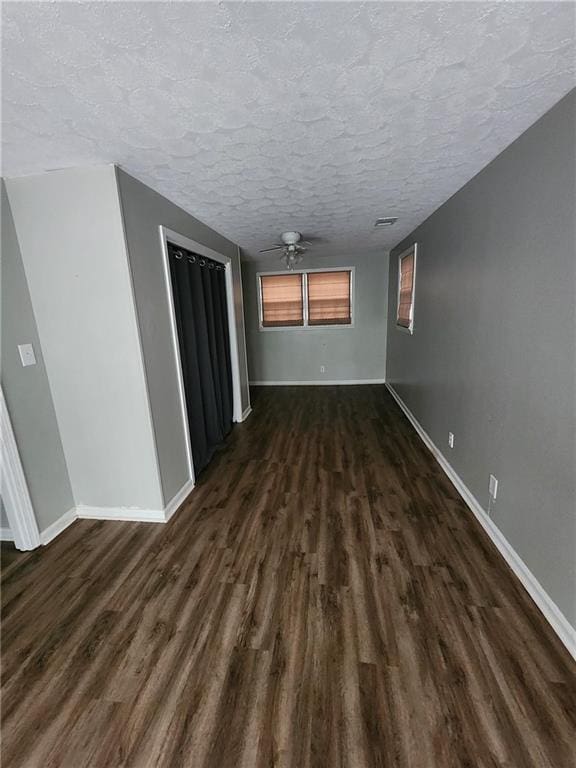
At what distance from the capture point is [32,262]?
197 centimetres

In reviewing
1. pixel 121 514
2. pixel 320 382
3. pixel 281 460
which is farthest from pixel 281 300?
pixel 121 514

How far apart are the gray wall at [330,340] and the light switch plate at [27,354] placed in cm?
410

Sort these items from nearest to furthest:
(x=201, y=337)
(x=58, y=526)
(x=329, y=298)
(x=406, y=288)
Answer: (x=58, y=526) → (x=201, y=337) → (x=406, y=288) → (x=329, y=298)

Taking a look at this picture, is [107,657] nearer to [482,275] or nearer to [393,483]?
[393,483]

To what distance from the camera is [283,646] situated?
1.40 metres

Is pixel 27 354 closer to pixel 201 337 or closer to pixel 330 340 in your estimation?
pixel 201 337

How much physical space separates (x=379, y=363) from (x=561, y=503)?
4562mm

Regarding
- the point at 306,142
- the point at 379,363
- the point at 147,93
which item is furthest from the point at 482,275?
the point at 379,363

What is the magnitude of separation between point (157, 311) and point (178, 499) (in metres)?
1.45

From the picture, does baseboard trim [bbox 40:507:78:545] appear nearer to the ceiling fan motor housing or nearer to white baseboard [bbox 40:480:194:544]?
white baseboard [bbox 40:480:194:544]

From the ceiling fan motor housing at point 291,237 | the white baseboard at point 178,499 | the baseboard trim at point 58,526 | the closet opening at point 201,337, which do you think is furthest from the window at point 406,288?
the baseboard trim at point 58,526

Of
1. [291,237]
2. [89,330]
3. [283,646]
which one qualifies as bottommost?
[283,646]

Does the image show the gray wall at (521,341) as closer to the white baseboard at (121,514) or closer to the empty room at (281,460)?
the empty room at (281,460)

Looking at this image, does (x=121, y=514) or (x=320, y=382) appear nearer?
(x=121, y=514)
